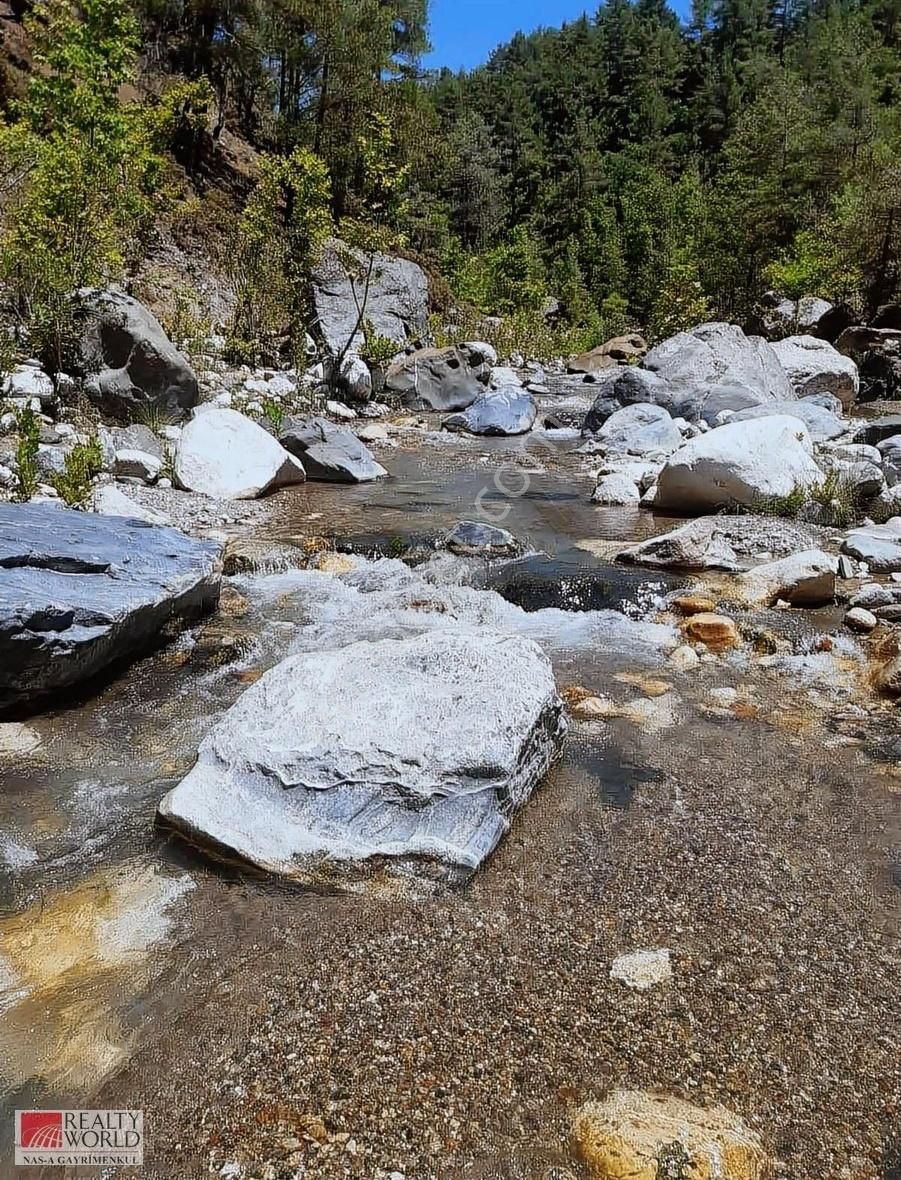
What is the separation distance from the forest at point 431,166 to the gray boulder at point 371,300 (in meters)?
1.32

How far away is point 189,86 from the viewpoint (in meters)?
19.6

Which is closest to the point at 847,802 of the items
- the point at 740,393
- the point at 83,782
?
the point at 83,782

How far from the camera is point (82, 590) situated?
4.51 metres

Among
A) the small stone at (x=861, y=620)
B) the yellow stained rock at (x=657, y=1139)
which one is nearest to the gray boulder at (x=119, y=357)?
the small stone at (x=861, y=620)

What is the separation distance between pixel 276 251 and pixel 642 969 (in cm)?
1748

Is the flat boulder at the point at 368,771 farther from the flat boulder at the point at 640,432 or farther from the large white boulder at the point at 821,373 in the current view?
the large white boulder at the point at 821,373

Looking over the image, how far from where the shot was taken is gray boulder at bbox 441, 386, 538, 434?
48.1 ft

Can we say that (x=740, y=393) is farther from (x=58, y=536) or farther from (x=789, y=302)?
(x=789, y=302)

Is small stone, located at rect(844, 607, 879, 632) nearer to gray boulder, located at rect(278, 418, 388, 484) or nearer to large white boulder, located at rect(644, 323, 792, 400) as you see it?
gray boulder, located at rect(278, 418, 388, 484)

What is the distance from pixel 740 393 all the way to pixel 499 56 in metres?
69.6

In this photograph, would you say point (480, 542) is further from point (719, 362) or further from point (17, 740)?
point (719, 362)

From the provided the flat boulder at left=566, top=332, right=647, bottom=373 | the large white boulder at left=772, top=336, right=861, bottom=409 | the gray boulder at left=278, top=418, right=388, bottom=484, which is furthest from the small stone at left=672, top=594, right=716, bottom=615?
the flat boulder at left=566, top=332, right=647, bottom=373

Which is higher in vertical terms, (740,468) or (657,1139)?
(740,468)

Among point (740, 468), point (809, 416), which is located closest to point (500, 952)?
point (740, 468)
